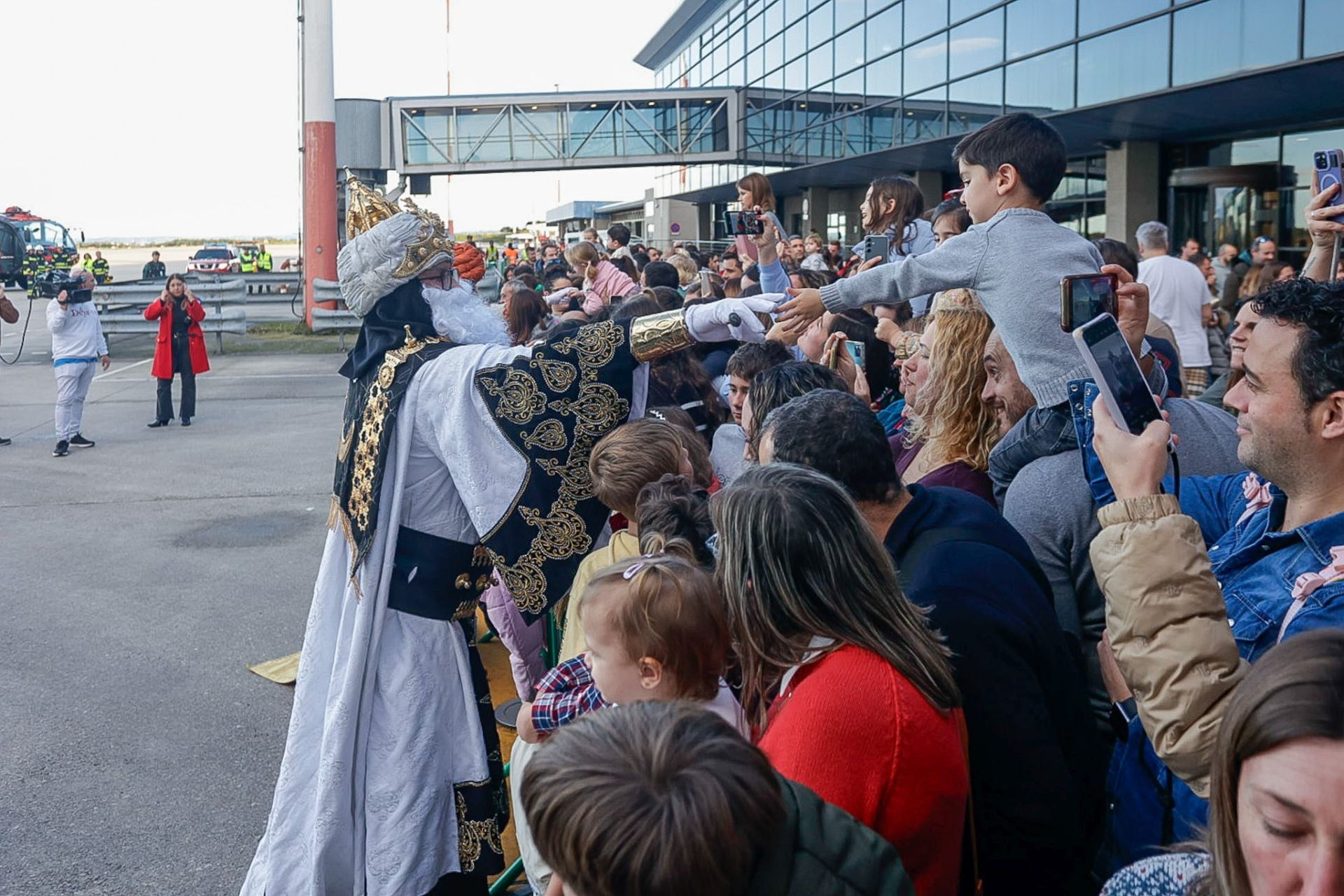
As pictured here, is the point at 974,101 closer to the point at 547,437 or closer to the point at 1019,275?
the point at 1019,275

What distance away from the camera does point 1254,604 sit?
223 cm

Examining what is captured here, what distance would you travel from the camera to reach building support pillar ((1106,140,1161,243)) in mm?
15812

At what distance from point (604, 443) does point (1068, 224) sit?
51.1 feet

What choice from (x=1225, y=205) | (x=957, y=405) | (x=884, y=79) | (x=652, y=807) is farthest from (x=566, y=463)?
(x=884, y=79)

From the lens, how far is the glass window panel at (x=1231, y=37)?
Result: 38.7 feet

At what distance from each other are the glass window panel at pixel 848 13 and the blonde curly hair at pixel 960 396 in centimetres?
2144

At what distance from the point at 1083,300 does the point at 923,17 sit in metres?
19.8

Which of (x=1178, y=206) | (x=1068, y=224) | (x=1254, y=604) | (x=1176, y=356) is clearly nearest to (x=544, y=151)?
(x=1068, y=224)

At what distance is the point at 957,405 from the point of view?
3.58 meters

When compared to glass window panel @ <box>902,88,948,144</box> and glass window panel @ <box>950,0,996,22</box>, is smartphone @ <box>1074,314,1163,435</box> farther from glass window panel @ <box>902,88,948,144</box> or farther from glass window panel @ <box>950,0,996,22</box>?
glass window panel @ <box>902,88,948,144</box>

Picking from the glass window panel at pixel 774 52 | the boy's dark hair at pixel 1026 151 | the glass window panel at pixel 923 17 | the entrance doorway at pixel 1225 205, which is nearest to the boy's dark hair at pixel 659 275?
the boy's dark hair at pixel 1026 151

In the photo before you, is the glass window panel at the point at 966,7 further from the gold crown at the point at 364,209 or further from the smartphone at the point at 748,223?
the gold crown at the point at 364,209

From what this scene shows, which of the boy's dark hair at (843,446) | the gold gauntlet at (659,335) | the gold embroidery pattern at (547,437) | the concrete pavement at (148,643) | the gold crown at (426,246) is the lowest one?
the concrete pavement at (148,643)

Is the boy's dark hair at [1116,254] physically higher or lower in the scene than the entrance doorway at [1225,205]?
lower
